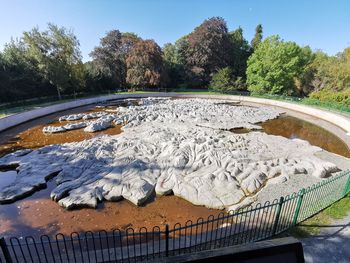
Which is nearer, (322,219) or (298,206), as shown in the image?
(298,206)

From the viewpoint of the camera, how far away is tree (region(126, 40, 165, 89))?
3584 cm

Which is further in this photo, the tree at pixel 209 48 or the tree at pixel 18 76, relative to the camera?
the tree at pixel 209 48

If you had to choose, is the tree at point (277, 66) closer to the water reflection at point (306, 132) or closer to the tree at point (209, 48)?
the tree at point (209, 48)

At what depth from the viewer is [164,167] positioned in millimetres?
9664

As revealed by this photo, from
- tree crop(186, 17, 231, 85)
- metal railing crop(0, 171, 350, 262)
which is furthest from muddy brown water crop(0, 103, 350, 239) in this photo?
tree crop(186, 17, 231, 85)

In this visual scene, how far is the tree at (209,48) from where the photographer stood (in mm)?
38875

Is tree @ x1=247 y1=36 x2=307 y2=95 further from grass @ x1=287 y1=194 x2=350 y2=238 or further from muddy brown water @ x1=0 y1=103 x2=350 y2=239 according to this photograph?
muddy brown water @ x1=0 y1=103 x2=350 y2=239

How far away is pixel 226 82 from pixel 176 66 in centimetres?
1165

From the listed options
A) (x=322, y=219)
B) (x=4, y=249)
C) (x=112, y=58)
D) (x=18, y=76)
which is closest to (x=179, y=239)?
(x=4, y=249)

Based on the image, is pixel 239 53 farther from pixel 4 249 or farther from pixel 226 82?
pixel 4 249

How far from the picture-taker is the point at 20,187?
28.0 ft

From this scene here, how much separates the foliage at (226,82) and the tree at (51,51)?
23047 millimetres

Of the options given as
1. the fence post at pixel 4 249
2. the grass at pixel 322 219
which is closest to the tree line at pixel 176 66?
the grass at pixel 322 219

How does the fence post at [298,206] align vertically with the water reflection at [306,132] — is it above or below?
above
